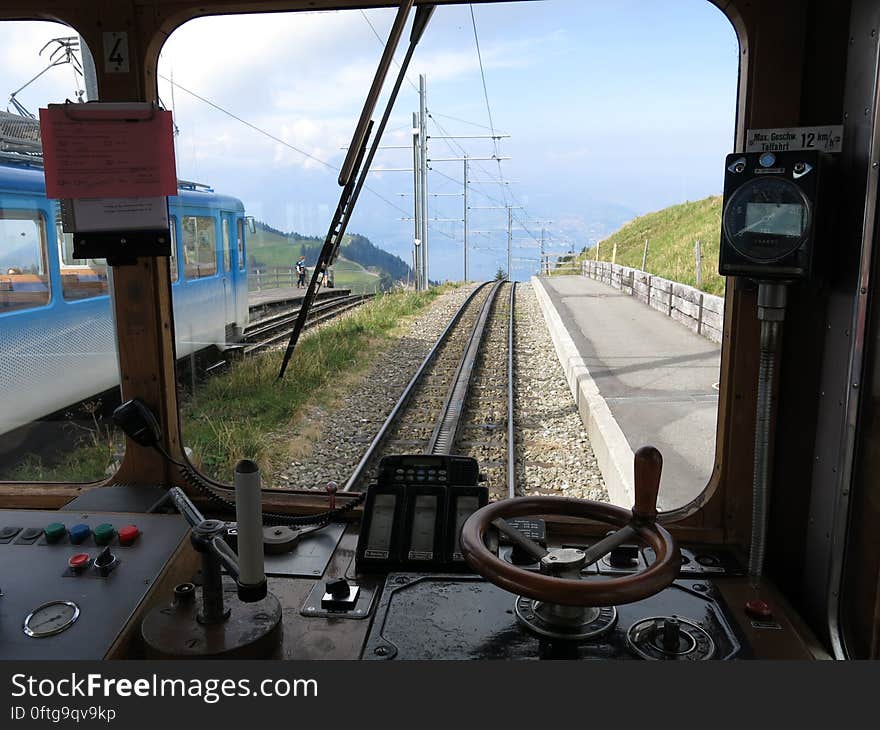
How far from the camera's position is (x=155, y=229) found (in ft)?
6.51

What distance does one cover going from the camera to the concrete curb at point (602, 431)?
141 inches

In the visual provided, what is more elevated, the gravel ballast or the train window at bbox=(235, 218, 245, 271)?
the train window at bbox=(235, 218, 245, 271)

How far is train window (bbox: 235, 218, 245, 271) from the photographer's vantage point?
8359 mm

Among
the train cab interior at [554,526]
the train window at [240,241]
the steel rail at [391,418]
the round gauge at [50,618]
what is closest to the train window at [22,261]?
the steel rail at [391,418]

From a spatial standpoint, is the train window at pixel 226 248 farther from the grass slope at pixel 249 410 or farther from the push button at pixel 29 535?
the push button at pixel 29 535

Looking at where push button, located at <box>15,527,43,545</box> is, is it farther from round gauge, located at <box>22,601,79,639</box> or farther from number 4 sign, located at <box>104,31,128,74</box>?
number 4 sign, located at <box>104,31,128,74</box>

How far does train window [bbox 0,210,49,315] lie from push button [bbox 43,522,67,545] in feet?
11.7

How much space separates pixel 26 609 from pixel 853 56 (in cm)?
200

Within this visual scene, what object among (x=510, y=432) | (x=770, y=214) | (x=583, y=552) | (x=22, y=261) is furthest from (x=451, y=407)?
(x=583, y=552)

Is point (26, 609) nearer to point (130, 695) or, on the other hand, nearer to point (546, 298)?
point (130, 695)

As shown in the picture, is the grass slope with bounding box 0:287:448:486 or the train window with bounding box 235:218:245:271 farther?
the train window with bounding box 235:218:245:271

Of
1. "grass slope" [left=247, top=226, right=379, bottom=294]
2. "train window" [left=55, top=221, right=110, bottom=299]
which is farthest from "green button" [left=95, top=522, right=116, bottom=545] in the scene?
"train window" [left=55, top=221, right=110, bottom=299]

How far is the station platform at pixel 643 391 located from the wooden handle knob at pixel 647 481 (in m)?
0.76

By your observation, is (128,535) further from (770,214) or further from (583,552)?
(770,214)
